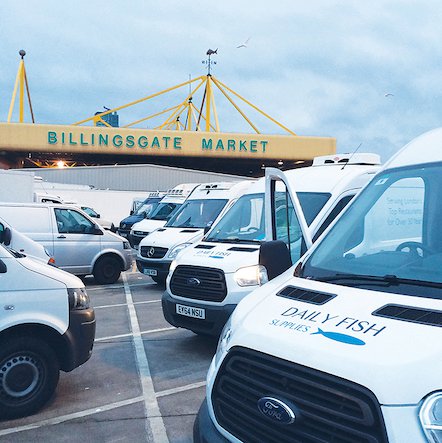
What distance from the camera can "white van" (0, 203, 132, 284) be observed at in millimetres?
10555

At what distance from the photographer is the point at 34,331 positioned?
4.55 metres

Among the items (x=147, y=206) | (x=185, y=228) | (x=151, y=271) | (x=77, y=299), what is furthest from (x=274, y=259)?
(x=147, y=206)

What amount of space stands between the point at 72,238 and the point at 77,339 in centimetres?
663

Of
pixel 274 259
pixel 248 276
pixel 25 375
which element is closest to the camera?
pixel 274 259

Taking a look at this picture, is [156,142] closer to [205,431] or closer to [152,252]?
[152,252]

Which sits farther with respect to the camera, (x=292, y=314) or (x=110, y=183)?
(x=110, y=183)

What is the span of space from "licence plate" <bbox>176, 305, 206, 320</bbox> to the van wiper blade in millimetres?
3268

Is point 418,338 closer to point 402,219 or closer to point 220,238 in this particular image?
point 402,219

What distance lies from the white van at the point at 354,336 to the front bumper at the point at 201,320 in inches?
104

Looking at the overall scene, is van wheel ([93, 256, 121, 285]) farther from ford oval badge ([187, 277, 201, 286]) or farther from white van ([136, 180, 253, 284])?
ford oval badge ([187, 277, 201, 286])

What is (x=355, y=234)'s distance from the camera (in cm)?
341

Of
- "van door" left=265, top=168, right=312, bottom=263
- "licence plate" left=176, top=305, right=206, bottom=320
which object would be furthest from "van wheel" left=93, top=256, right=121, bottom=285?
"van door" left=265, top=168, right=312, bottom=263

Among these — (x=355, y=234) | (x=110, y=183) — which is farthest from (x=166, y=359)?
(x=110, y=183)

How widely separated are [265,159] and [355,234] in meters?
38.3
